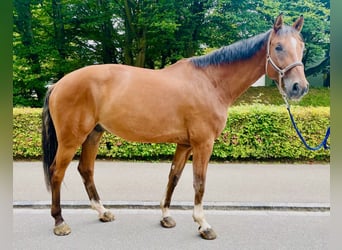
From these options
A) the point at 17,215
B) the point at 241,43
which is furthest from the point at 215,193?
the point at 17,215

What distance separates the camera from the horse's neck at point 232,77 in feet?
9.54

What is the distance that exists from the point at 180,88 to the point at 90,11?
1054cm

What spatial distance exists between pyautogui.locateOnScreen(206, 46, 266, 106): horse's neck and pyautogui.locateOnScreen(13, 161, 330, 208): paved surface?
162cm

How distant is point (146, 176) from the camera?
16.5 feet

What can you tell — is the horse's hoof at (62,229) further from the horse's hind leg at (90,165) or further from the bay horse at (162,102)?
the horse's hind leg at (90,165)

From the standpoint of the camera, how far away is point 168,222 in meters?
3.15

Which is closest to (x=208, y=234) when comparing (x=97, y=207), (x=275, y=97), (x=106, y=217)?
(x=106, y=217)

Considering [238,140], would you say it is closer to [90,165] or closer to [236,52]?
[236,52]

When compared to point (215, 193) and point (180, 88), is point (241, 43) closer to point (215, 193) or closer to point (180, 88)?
point (180, 88)

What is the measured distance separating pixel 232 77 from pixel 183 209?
1837mm

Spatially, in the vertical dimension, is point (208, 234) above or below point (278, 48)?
below

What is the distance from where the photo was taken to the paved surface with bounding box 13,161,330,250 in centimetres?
279

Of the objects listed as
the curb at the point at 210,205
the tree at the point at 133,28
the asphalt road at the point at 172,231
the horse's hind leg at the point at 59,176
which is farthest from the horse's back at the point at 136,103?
the tree at the point at 133,28

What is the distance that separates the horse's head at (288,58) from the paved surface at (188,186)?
1818 mm
